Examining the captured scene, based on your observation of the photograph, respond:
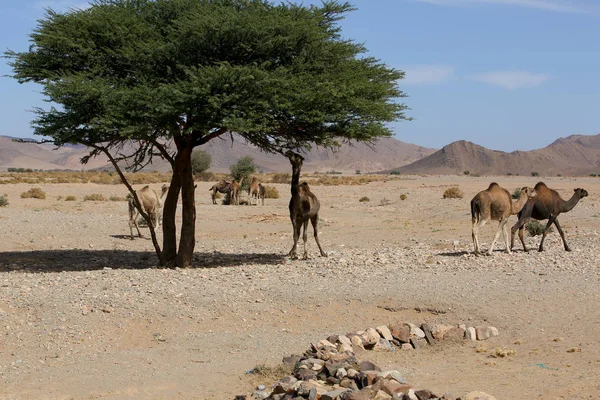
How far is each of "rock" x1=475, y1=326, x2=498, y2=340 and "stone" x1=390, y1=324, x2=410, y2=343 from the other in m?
1.08

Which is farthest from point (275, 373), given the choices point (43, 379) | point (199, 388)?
point (43, 379)

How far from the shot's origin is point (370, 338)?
37.1ft

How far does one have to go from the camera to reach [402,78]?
62.3ft

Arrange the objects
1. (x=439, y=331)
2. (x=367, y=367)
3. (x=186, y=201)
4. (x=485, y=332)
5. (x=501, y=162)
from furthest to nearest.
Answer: (x=501, y=162), (x=186, y=201), (x=485, y=332), (x=439, y=331), (x=367, y=367)

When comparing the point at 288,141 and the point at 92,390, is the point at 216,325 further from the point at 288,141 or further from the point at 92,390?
the point at 288,141

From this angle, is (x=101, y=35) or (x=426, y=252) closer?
(x=101, y=35)

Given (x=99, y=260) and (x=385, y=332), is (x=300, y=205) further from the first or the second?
(x=385, y=332)

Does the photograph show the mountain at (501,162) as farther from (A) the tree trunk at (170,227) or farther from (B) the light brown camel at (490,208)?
(A) the tree trunk at (170,227)

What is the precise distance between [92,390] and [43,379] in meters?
0.85

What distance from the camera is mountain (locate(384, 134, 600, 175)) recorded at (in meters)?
144

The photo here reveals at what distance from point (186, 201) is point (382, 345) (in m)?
7.39

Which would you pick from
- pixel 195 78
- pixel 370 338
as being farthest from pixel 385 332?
pixel 195 78

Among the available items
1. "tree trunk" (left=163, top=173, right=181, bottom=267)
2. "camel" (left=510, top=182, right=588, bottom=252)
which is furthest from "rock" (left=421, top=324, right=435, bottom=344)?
"camel" (left=510, top=182, right=588, bottom=252)

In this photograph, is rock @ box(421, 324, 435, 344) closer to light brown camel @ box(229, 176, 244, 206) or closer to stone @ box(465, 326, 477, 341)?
stone @ box(465, 326, 477, 341)
